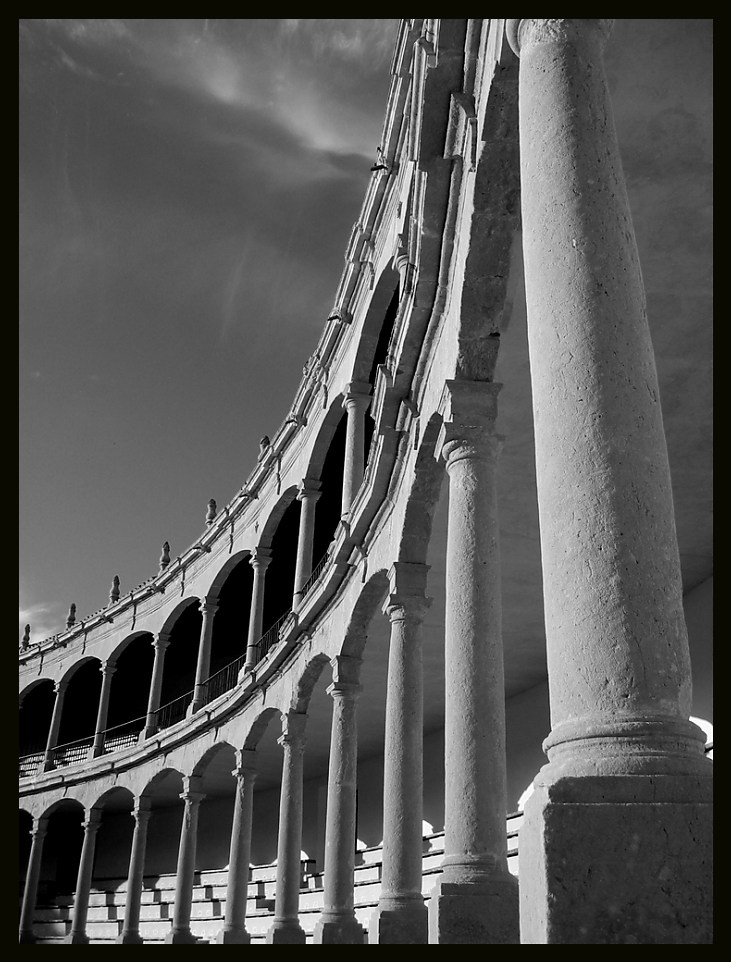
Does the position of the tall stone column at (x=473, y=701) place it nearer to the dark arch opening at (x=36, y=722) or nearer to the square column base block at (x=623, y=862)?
the square column base block at (x=623, y=862)

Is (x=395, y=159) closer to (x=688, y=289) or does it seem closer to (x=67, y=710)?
(x=688, y=289)

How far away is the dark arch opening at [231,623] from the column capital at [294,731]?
1346cm

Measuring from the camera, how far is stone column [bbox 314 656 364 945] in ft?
43.6

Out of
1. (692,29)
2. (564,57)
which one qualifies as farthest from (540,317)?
(692,29)

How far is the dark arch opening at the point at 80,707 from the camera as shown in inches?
1518

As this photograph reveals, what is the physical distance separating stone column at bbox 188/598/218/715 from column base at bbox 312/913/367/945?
41.9 feet

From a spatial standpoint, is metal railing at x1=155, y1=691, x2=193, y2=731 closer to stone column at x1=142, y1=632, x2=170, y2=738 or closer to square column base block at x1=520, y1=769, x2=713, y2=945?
stone column at x1=142, y1=632, x2=170, y2=738

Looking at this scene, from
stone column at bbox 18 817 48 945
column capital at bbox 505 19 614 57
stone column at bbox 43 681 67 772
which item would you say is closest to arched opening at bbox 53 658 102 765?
stone column at bbox 43 681 67 772

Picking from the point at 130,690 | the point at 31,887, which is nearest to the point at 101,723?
the point at 31,887

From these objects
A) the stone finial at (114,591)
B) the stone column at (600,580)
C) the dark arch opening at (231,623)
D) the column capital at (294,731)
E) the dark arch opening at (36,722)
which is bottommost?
the stone column at (600,580)

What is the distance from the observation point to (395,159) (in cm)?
1454

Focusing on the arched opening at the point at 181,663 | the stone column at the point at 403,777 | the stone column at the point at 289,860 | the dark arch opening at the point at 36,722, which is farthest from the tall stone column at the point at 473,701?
the dark arch opening at the point at 36,722

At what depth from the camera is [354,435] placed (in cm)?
1816
